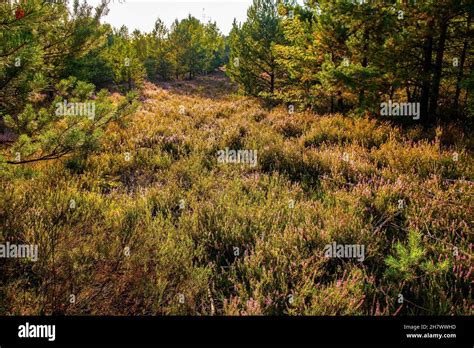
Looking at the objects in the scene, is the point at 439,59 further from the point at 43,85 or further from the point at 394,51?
the point at 43,85

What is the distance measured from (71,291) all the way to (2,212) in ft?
7.17

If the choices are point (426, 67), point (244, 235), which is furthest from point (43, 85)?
point (426, 67)

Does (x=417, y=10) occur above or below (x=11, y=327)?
above

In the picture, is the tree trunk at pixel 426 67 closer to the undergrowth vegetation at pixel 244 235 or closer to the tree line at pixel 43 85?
the undergrowth vegetation at pixel 244 235

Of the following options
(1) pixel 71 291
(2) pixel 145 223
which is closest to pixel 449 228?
(2) pixel 145 223

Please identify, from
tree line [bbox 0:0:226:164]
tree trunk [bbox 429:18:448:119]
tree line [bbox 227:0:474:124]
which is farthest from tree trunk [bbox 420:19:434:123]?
tree line [bbox 0:0:226:164]

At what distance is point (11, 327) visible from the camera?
2305 mm

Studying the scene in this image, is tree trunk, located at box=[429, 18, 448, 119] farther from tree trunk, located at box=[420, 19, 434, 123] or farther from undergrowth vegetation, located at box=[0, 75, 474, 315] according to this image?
undergrowth vegetation, located at box=[0, 75, 474, 315]

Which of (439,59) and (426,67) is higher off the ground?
(439,59)

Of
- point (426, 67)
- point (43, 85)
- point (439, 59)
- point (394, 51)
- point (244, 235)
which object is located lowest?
point (244, 235)

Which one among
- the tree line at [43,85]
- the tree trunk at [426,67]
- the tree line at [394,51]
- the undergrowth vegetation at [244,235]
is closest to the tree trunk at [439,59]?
the tree line at [394,51]

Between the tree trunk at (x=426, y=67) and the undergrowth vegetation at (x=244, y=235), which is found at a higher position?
the tree trunk at (x=426, y=67)

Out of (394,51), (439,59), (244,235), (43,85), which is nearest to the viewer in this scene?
(244,235)

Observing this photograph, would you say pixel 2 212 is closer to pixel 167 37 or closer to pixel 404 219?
pixel 404 219
